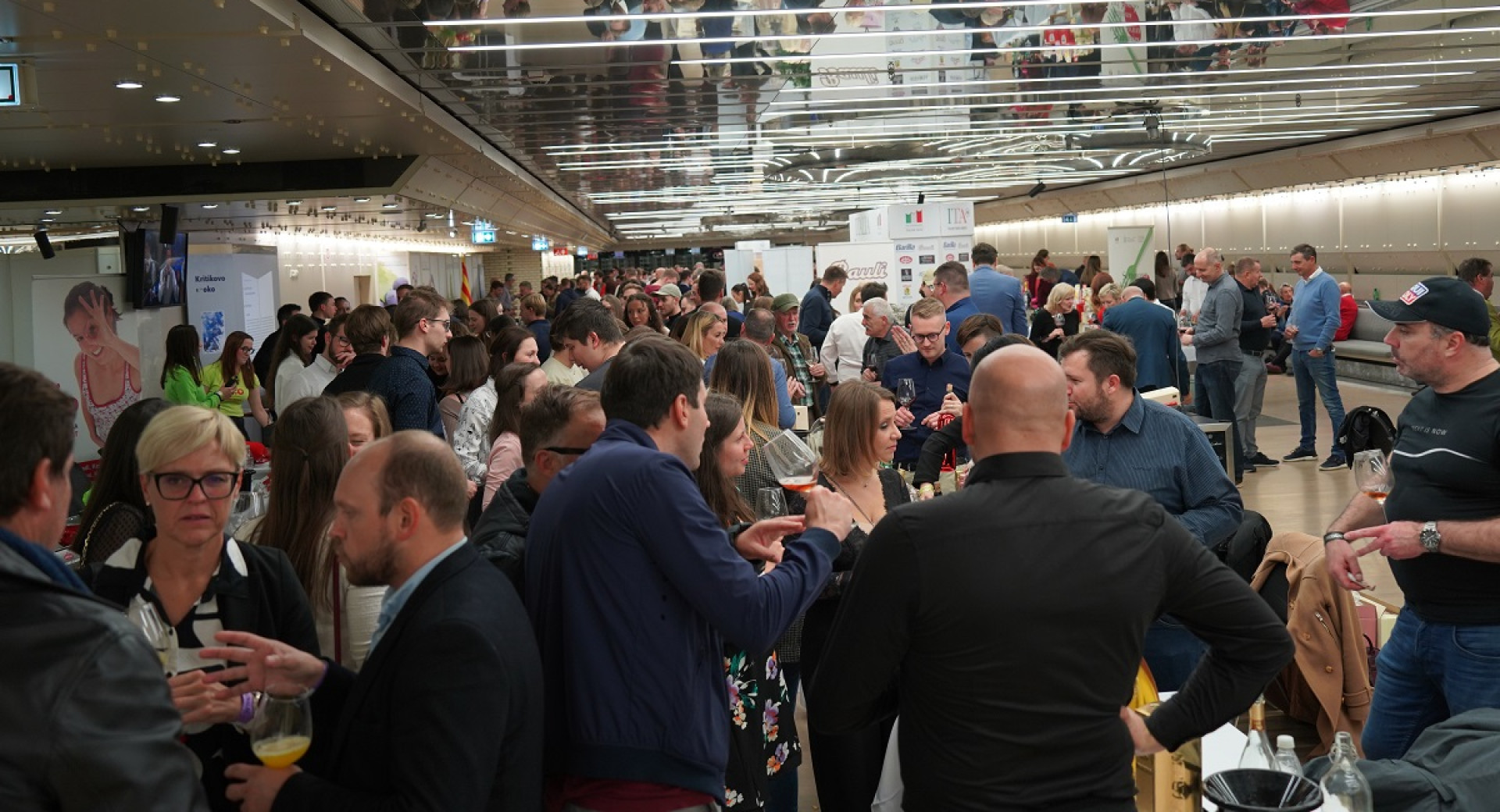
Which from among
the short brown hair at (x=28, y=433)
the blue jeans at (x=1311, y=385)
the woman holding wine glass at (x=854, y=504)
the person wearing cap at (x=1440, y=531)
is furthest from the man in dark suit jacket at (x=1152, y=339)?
the short brown hair at (x=28, y=433)

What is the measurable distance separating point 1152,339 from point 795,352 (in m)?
2.91

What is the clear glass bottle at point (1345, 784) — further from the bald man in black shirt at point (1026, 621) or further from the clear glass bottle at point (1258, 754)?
the bald man in black shirt at point (1026, 621)

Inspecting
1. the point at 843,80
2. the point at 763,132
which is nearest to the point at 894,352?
the point at 843,80

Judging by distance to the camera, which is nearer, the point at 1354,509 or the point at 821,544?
the point at 821,544

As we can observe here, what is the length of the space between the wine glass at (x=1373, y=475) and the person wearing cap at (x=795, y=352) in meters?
5.58

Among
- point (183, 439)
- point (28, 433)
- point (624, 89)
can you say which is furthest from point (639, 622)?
point (624, 89)

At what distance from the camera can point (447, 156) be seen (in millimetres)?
13516

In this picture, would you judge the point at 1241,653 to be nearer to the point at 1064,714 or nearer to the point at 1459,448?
the point at 1064,714

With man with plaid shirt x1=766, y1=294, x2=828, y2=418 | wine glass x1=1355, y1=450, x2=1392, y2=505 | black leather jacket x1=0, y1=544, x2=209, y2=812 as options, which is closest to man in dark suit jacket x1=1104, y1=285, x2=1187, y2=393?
man with plaid shirt x1=766, y1=294, x2=828, y2=418

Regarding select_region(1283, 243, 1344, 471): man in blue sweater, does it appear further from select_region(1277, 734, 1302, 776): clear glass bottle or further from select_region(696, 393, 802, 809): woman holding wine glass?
select_region(1277, 734, 1302, 776): clear glass bottle

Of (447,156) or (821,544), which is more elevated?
(447,156)

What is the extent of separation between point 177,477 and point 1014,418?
1743 mm

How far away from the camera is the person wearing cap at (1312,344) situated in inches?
458

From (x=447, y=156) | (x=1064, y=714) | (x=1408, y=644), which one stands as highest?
(x=447, y=156)
